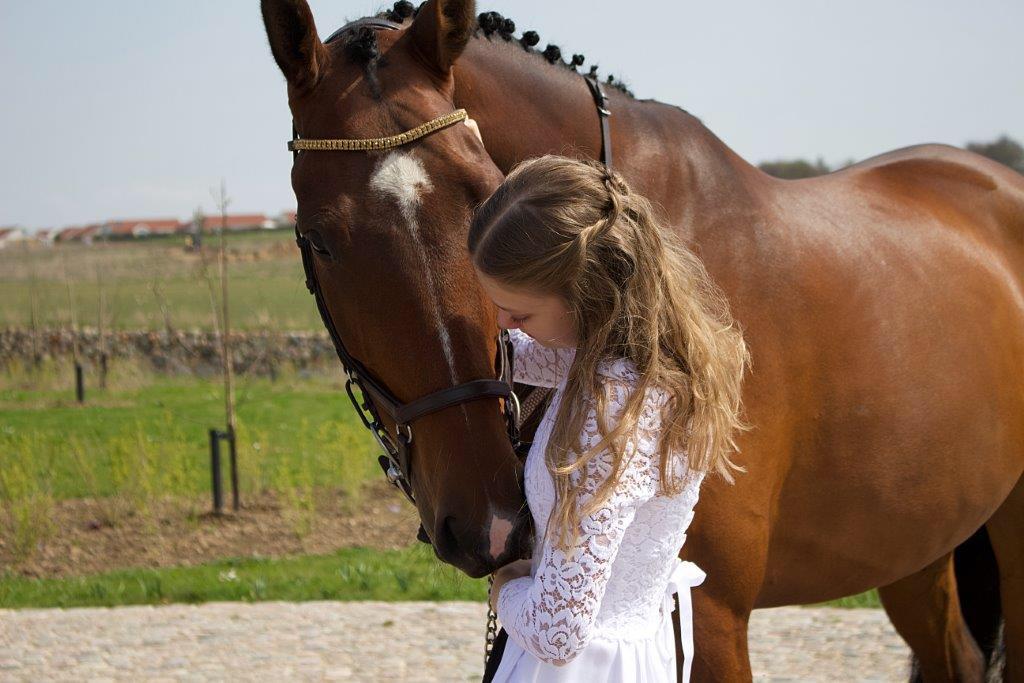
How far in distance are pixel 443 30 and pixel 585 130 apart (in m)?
0.52

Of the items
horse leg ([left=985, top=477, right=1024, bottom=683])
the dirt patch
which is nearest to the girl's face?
horse leg ([left=985, top=477, right=1024, bottom=683])

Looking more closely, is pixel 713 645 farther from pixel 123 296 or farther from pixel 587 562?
pixel 123 296

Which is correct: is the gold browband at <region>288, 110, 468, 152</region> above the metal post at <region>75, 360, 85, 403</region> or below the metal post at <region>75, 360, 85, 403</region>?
above

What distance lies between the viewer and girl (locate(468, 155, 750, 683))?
160 centimetres

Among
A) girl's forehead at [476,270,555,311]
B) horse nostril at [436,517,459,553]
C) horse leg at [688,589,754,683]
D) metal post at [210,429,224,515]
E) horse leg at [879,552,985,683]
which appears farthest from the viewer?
metal post at [210,429,224,515]

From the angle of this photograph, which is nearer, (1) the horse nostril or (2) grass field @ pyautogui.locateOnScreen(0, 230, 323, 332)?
(1) the horse nostril

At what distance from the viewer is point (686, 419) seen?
1.69m

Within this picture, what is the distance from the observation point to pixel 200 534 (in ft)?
25.6

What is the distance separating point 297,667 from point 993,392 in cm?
361

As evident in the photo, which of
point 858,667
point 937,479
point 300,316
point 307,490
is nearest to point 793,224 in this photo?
point 937,479

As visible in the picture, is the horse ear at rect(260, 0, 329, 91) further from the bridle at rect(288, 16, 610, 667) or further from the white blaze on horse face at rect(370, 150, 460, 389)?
the white blaze on horse face at rect(370, 150, 460, 389)

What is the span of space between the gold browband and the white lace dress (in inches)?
25.6

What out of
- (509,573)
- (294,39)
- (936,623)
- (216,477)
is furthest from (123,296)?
(509,573)

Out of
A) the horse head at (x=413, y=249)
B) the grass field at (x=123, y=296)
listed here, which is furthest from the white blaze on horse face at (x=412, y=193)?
the grass field at (x=123, y=296)
